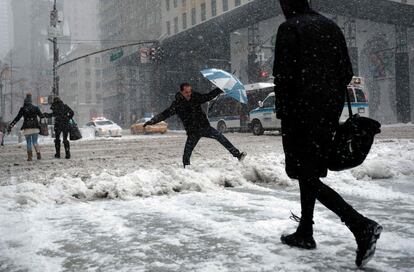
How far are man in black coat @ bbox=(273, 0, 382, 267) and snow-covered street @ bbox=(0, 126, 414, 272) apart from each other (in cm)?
47

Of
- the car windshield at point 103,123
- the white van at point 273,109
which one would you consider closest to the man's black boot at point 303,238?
the white van at point 273,109

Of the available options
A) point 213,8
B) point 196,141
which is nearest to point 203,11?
point 213,8

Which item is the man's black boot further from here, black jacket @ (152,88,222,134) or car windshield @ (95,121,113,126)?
car windshield @ (95,121,113,126)

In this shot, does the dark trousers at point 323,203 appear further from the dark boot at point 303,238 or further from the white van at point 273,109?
the white van at point 273,109

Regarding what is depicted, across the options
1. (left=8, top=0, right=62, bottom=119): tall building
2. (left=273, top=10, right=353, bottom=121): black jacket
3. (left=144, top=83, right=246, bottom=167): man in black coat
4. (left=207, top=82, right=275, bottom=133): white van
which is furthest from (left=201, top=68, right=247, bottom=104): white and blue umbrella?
(left=8, top=0, right=62, bottom=119): tall building

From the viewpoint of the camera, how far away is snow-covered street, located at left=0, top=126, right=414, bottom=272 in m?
2.88

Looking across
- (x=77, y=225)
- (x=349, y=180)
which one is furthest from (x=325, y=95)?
(x=349, y=180)

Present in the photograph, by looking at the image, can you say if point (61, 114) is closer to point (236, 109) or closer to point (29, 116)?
point (29, 116)

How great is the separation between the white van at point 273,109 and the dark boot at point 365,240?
15.7m

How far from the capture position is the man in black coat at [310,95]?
9.75 ft

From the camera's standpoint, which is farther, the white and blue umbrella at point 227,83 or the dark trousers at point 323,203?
the white and blue umbrella at point 227,83

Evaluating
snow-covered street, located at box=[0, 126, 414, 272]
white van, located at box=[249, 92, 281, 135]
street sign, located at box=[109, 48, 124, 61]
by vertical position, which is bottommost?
snow-covered street, located at box=[0, 126, 414, 272]

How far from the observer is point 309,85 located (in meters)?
2.97

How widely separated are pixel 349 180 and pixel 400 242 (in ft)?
10.4
